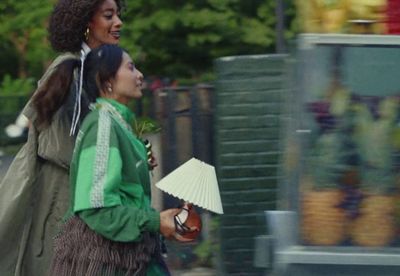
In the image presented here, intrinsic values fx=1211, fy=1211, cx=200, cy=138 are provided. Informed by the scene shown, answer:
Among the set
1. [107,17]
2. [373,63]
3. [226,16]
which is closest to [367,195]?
[373,63]

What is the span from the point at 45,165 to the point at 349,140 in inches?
78.0

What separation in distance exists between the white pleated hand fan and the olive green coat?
31.1 inches

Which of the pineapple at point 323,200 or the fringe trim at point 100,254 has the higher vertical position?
the pineapple at point 323,200

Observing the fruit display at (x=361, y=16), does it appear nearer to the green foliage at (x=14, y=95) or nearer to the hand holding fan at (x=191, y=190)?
→ the hand holding fan at (x=191, y=190)

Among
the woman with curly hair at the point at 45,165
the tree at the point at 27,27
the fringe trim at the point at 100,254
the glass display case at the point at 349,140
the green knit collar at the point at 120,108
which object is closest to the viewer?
the glass display case at the point at 349,140

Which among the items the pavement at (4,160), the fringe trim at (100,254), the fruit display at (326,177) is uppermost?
the fruit display at (326,177)

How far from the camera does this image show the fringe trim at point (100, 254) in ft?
14.3

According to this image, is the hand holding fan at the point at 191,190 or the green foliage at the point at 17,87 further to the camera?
the green foliage at the point at 17,87

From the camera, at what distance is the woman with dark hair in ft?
14.0

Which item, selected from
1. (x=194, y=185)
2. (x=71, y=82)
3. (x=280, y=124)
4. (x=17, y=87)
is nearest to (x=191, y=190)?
(x=194, y=185)

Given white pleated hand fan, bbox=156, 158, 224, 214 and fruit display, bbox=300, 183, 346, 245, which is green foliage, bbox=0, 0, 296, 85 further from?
fruit display, bbox=300, 183, 346, 245

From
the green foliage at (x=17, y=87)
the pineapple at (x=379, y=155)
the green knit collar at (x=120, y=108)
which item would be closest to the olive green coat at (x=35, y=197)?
the green knit collar at (x=120, y=108)

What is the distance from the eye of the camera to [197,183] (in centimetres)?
431

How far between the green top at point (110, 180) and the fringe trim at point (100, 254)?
0.24 ft
